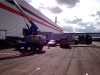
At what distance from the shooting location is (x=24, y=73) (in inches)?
378

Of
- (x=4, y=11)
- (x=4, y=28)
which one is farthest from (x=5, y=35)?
(x=4, y=11)

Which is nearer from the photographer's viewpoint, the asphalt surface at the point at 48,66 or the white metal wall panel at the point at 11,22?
the asphalt surface at the point at 48,66

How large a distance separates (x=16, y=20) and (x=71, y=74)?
97.1 feet

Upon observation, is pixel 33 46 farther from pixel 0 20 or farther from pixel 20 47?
pixel 0 20

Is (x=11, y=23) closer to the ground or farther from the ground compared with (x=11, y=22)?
closer to the ground

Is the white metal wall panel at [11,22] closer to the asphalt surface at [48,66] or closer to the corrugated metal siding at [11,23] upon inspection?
the corrugated metal siding at [11,23]

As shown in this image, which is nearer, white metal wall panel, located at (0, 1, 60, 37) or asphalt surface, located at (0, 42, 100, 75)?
asphalt surface, located at (0, 42, 100, 75)

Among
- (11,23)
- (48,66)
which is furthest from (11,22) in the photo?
(48,66)

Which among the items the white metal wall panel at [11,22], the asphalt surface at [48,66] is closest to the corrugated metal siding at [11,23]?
the white metal wall panel at [11,22]

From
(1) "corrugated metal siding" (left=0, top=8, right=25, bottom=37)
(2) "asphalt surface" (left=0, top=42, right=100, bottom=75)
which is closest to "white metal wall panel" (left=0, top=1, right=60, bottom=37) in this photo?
(1) "corrugated metal siding" (left=0, top=8, right=25, bottom=37)

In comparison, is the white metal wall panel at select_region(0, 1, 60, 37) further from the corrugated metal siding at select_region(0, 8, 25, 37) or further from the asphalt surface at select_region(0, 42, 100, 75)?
the asphalt surface at select_region(0, 42, 100, 75)

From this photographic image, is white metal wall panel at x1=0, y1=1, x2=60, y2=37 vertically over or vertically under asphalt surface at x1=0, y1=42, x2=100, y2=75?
over

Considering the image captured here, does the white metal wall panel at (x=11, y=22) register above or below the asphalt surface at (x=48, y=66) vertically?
above

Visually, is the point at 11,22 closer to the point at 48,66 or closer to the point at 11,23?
the point at 11,23
